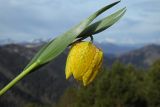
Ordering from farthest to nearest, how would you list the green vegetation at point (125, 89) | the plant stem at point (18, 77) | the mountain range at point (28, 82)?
the mountain range at point (28, 82)
the green vegetation at point (125, 89)
the plant stem at point (18, 77)

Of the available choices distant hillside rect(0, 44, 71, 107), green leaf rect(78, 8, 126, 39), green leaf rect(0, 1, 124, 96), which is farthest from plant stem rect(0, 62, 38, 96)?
distant hillside rect(0, 44, 71, 107)

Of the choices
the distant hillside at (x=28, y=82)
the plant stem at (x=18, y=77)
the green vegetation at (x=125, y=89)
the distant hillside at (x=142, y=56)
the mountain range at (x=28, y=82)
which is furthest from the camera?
the distant hillside at (x=142, y=56)

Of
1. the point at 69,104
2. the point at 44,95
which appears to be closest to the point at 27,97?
the point at 44,95

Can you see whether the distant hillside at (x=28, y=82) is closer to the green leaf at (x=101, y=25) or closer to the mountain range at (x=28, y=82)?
the mountain range at (x=28, y=82)

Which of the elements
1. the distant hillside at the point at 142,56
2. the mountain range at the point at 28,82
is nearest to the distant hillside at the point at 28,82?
the mountain range at the point at 28,82

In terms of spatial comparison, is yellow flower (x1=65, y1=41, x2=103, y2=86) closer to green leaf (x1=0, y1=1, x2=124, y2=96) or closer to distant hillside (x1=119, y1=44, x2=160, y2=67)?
green leaf (x1=0, y1=1, x2=124, y2=96)

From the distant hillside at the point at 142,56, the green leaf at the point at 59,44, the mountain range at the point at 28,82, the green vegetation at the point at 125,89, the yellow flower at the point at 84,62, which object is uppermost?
the green leaf at the point at 59,44
